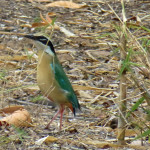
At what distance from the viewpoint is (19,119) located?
181 inches

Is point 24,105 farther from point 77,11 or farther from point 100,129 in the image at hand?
point 77,11

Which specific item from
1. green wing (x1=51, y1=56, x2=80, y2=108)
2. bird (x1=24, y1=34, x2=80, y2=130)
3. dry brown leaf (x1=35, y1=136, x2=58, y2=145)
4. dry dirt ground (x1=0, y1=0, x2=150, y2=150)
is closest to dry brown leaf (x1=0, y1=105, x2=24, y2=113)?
dry dirt ground (x1=0, y1=0, x2=150, y2=150)

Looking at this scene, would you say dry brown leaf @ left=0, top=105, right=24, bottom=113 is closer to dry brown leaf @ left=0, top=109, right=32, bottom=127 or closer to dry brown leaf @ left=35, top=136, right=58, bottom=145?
dry brown leaf @ left=0, top=109, right=32, bottom=127

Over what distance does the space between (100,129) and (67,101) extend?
1.58 ft

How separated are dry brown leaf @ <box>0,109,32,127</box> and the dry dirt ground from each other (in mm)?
66

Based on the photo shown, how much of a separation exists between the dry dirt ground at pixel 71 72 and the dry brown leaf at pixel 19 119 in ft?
0.22

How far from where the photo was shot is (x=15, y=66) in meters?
6.53

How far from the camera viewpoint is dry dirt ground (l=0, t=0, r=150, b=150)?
14.6 feet

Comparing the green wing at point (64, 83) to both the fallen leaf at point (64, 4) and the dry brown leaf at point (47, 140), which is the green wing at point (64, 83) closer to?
the dry brown leaf at point (47, 140)

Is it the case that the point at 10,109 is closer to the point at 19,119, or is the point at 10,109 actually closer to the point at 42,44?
the point at 19,119

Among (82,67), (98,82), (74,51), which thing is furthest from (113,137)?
(74,51)

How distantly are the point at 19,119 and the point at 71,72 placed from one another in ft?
6.97

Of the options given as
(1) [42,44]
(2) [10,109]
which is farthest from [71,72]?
(2) [10,109]

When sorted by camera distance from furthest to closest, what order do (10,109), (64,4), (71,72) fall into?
1. (64,4)
2. (71,72)
3. (10,109)
